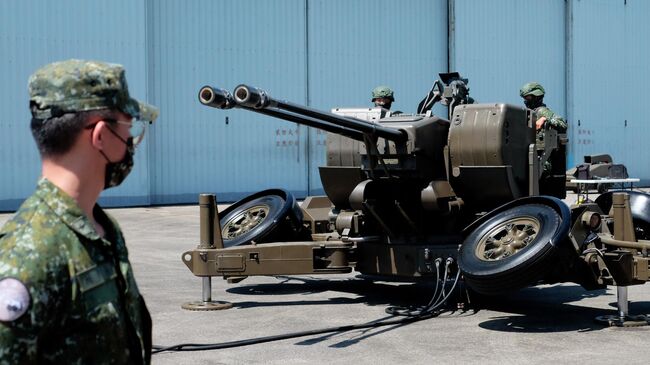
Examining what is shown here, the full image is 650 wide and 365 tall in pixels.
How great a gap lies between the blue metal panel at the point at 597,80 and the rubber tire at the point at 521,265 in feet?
77.6

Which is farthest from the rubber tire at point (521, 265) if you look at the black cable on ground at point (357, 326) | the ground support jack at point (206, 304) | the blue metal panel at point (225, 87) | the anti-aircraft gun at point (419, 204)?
the blue metal panel at point (225, 87)

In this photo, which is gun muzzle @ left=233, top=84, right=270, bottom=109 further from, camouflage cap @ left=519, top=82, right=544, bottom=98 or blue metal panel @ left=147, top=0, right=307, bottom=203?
blue metal panel @ left=147, top=0, right=307, bottom=203

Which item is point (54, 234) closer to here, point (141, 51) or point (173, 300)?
point (173, 300)

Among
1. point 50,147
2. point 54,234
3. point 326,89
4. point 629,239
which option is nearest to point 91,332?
point 54,234

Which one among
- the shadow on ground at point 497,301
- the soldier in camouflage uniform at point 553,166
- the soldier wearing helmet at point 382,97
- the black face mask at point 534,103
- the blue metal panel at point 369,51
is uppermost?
the blue metal panel at point 369,51

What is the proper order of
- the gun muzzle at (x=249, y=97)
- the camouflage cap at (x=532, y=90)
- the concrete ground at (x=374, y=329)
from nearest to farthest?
the concrete ground at (x=374, y=329), the gun muzzle at (x=249, y=97), the camouflage cap at (x=532, y=90)

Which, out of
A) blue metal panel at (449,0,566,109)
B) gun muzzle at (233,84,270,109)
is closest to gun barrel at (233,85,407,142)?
gun muzzle at (233,84,270,109)

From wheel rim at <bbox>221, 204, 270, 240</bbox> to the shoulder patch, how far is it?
8.19 meters

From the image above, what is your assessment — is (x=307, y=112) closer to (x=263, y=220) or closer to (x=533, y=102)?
(x=263, y=220)

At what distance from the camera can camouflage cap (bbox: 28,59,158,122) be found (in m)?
2.40

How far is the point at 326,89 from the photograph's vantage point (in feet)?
88.4

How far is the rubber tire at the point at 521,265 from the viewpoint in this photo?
7.68m

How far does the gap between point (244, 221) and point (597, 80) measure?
23.3 metres

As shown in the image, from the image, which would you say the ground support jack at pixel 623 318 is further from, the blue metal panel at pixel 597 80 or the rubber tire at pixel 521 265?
the blue metal panel at pixel 597 80
